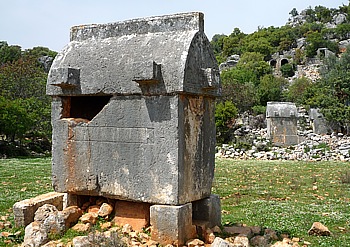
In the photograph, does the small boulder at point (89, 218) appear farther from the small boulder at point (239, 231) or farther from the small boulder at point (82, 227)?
the small boulder at point (239, 231)

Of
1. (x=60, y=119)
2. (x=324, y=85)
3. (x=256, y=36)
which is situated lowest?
(x=60, y=119)

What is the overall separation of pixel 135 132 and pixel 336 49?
7921 centimetres

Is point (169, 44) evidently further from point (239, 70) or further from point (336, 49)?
point (336, 49)

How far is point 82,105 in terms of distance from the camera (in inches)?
311

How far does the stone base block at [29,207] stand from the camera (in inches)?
281

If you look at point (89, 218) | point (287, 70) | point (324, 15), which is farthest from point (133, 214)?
point (324, 15)

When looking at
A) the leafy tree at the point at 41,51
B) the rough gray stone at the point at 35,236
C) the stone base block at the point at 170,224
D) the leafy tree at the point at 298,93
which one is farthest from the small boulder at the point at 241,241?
the leafy tree at the point at 41,51

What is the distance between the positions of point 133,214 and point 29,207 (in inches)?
70.3

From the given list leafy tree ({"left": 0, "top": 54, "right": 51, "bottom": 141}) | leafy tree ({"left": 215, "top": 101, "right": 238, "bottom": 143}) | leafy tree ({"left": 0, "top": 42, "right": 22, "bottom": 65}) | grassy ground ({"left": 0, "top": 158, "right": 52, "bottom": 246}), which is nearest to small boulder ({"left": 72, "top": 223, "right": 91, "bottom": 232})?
grassy ground ({"left": 0, "top": 158, "right": 52, "bottom": 246})

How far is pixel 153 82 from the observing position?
624 cm

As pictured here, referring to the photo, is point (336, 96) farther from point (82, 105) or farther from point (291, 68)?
point (291, 68)

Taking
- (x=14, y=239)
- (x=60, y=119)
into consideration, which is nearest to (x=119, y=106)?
(x=60, y=119)

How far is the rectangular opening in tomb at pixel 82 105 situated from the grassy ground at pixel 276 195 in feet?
6.88

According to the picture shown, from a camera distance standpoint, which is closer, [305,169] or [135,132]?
[135,132]
